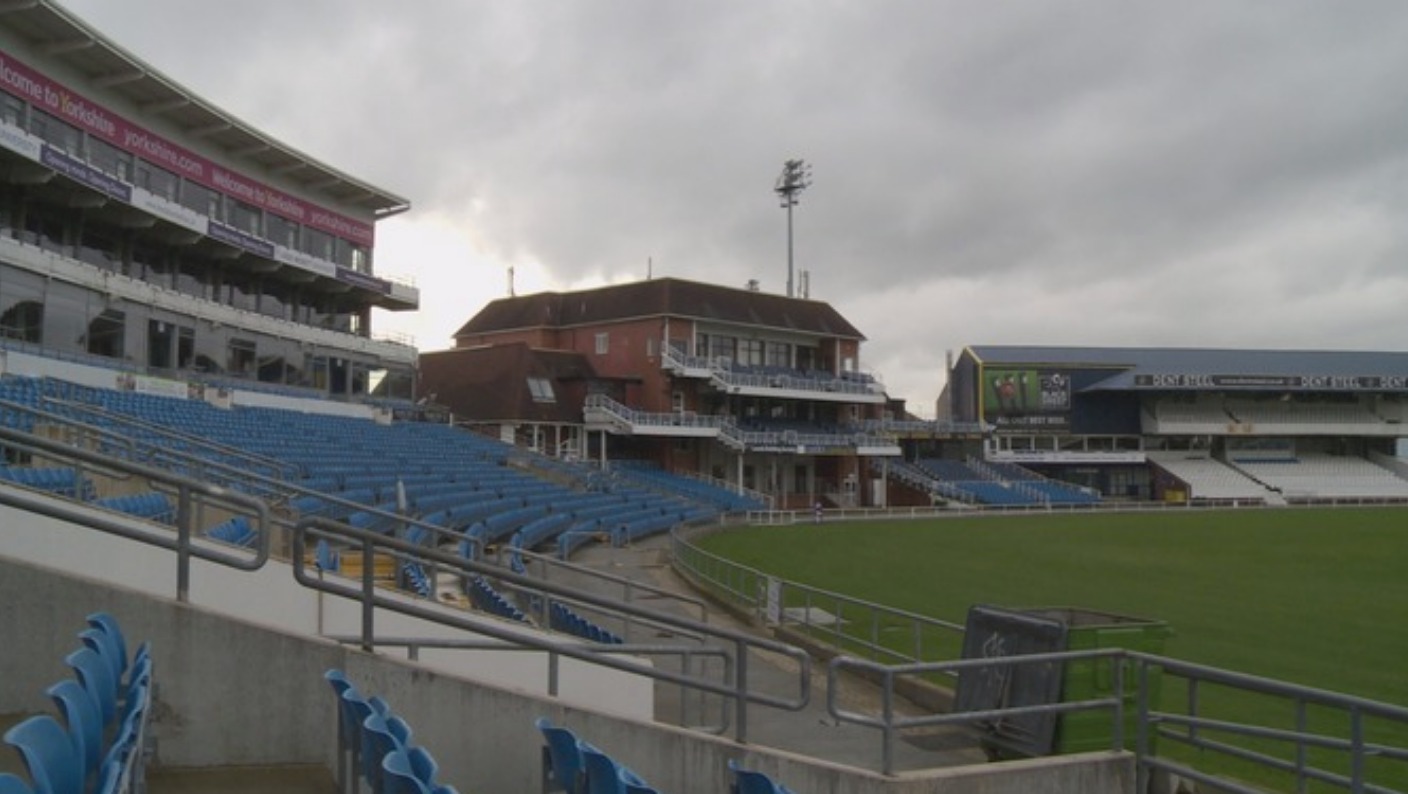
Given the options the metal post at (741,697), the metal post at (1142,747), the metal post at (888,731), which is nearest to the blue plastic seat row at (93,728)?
the metal post at (741,697)

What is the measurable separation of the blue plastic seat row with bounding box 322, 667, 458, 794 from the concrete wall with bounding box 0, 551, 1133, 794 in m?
0.24

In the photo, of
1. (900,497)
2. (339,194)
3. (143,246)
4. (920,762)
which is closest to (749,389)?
(900,497)

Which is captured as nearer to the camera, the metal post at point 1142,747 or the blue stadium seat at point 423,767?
the blue stadium seat at point 423,767

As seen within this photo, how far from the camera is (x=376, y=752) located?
13.7 feet

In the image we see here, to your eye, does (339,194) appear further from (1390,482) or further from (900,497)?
(1390,482)

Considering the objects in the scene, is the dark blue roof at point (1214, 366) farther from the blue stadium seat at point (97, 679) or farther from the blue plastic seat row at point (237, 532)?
the blue stadium seat at point (97, 679)

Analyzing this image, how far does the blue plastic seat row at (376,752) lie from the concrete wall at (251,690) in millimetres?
236

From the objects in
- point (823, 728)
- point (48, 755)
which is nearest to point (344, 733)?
point (48, 755)

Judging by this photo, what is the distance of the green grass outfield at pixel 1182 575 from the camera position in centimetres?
1523

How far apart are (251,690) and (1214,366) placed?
78.9 metres

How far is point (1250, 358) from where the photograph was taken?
7575 centimetres

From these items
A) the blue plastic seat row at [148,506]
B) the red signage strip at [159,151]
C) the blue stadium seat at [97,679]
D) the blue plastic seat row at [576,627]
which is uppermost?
the red signage strip at [159,151]

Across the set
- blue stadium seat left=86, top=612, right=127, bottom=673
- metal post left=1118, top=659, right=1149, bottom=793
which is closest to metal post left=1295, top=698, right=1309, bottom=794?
metal post left=1118, top=659, right=1149, bottom=793

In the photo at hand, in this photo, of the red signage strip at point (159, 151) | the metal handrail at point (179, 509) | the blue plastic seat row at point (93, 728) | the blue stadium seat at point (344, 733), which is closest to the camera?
the blue plastic seat row at point (93, 728)
